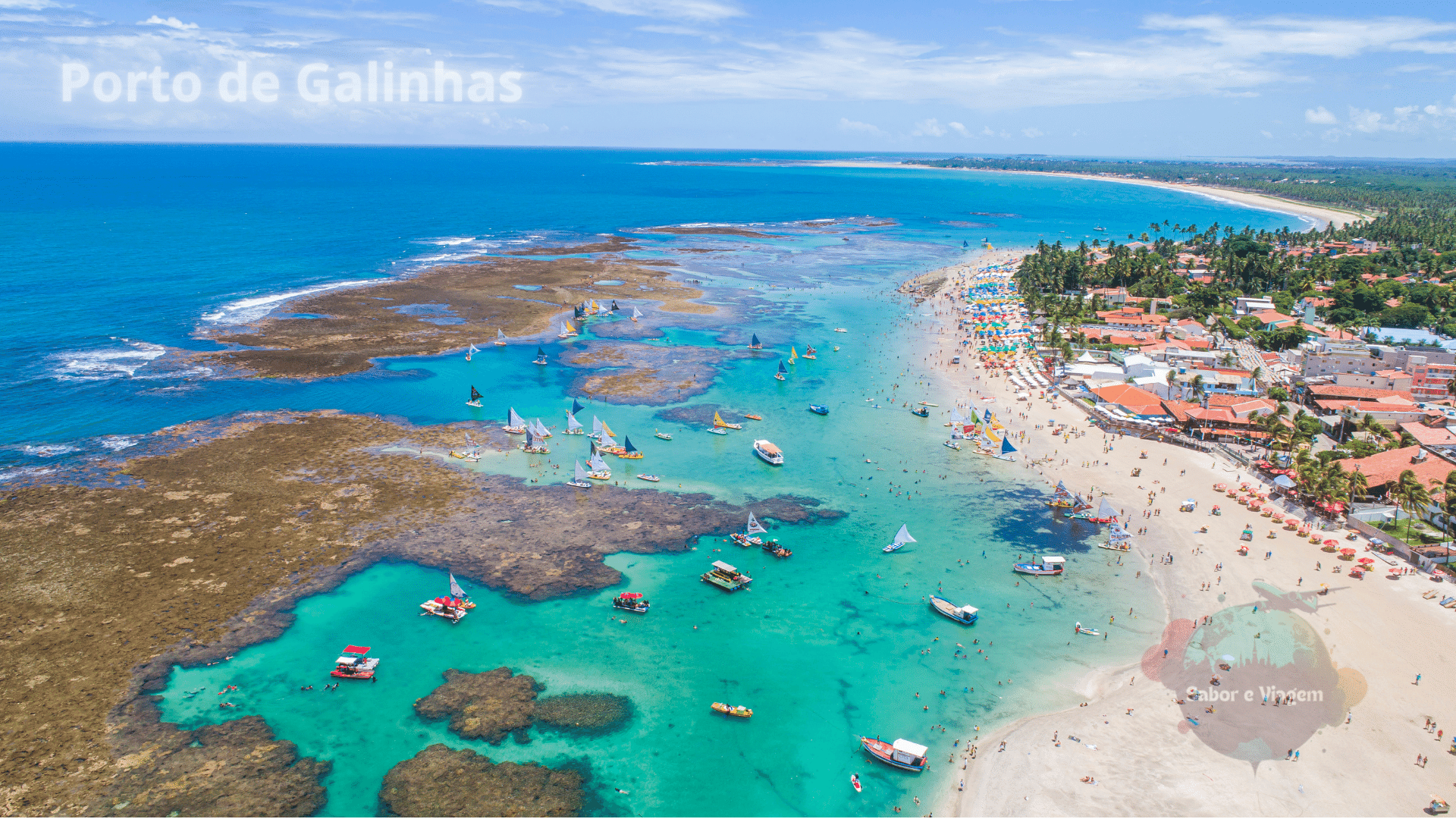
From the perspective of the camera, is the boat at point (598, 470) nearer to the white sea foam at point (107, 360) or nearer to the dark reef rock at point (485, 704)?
the dark reef rock at point (485, 704)

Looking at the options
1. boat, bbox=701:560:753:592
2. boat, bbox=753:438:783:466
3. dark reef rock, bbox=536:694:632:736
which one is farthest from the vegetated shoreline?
dark reef rock, bbox=536:694:632:736

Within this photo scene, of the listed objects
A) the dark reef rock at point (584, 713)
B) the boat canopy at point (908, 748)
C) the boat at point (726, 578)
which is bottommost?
the dark reef rock at point (584, 713)

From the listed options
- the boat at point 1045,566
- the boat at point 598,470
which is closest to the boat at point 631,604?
the boat at point 598,470

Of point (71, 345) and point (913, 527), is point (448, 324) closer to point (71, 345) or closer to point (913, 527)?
point (71, 345)

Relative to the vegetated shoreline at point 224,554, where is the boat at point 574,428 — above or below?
above

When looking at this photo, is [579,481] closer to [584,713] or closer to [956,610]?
[584,713]

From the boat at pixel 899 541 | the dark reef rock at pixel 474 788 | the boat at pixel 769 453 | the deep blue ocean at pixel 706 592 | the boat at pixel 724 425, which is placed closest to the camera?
the dark reef rock at pixel 474 788

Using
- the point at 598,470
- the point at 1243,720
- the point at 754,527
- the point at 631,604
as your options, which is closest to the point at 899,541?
the point at 754,527
